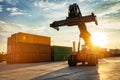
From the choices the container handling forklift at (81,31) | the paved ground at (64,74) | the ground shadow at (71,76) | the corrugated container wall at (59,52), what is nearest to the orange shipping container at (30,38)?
the corrugated container wall at (59,52)

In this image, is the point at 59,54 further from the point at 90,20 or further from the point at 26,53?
the point at 90,20

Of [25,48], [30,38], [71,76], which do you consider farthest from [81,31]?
[30,38]

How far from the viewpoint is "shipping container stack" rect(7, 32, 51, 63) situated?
105ft

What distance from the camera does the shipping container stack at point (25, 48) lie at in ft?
105

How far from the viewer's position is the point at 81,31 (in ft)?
61.2

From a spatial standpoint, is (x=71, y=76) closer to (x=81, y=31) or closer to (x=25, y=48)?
(x=81, y=31)

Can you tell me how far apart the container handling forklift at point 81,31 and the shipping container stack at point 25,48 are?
50.8 feet

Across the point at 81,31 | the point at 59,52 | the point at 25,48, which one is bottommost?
the point at 59,52

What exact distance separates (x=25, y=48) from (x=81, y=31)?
688 inches

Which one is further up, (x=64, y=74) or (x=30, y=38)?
(x=30, y=38)

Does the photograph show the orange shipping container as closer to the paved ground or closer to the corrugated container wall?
the corrugated container wall

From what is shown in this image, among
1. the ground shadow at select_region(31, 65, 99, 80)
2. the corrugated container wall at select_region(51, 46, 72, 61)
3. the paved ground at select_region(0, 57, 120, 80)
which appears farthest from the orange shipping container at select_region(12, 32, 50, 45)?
the ground shadow at select_region(31, 65, 99, 80)

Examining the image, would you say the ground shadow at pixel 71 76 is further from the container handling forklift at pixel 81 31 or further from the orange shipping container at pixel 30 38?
the orange shipping container at pixel 30 38

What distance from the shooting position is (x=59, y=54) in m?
42.8
